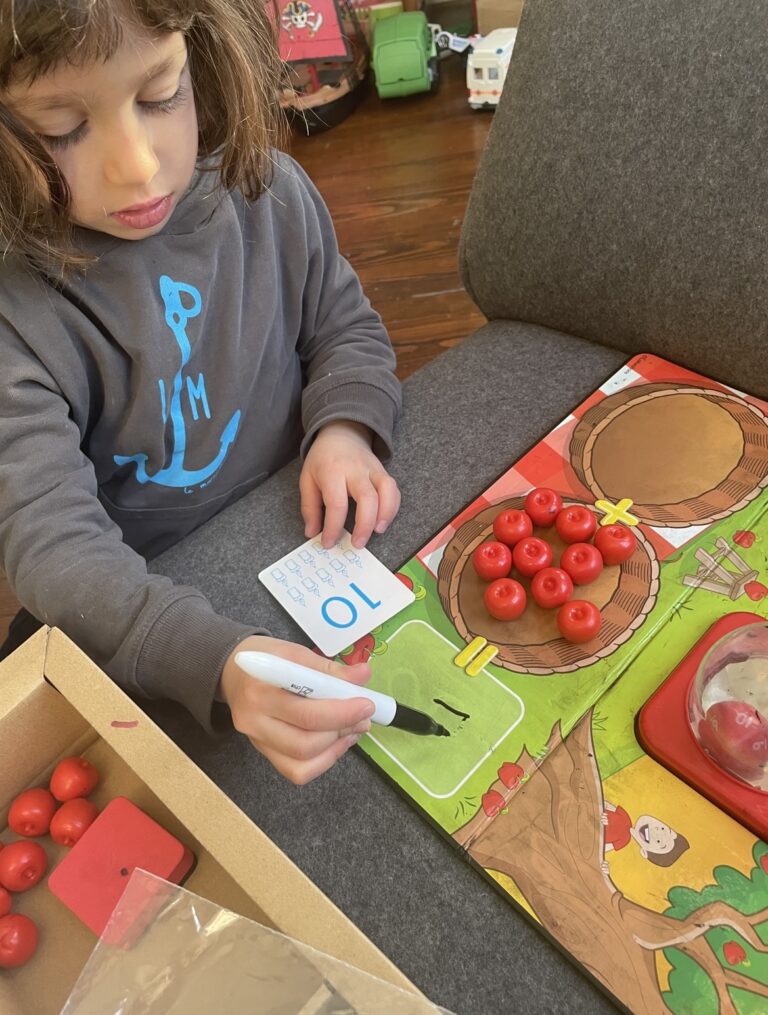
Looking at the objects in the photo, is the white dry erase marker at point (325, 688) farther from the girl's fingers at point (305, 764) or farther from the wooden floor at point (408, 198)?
the wooden floor at point (408, 198)

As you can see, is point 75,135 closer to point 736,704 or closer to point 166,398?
point 166,398

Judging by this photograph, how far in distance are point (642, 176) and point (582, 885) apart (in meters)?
0.56

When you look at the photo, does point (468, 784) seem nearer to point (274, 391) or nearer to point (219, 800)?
point (219, 800)

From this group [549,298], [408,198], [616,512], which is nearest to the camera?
[616,512]

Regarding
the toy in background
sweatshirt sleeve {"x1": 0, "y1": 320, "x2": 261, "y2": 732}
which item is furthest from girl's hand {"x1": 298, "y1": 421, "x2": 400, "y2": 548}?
the toy in background

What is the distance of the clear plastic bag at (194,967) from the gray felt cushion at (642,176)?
1.88 ft

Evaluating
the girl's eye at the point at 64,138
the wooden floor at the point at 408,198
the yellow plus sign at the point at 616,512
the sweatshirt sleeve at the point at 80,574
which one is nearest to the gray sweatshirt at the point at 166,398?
the sweatshirt sleeve at the point at 80,574

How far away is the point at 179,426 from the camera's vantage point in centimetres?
67

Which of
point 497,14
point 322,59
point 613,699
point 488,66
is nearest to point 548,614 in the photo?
point 613,699

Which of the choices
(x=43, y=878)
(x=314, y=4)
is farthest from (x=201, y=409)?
(x=314, y=4)

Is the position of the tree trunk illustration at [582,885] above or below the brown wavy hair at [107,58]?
below

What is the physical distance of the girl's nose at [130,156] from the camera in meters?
0.46

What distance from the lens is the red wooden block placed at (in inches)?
17.6

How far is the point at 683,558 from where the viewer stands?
0.56 meters
